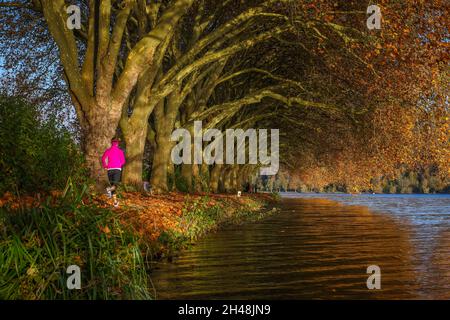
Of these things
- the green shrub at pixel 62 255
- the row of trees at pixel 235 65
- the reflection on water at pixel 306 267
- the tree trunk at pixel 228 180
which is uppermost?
the row of trees at pixel 235 65

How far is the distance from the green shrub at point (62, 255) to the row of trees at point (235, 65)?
8324 millimetres

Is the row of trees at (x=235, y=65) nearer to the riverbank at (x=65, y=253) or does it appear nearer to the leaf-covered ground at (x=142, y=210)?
the leaf-covered ground at (x=142, y=210)

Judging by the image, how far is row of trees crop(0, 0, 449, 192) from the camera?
16.7 metres

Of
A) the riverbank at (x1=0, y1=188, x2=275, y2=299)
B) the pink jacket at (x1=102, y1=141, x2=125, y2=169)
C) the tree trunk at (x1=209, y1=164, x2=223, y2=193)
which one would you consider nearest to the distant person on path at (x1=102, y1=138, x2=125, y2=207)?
the pink jacket at (x1=102, y1=141, x2=125, y2=169)

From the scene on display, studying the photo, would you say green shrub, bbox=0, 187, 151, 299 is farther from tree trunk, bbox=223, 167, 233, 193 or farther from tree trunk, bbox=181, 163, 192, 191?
tree trunk, bbox=223, 167, 233, 193

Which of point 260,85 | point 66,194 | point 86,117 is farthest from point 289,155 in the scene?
point 66,194

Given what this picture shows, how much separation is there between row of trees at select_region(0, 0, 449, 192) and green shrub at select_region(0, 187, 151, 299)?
8324mm

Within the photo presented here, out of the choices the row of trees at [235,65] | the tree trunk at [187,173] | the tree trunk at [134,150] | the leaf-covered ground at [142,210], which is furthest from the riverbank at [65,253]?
the tree trunk at [187,173]

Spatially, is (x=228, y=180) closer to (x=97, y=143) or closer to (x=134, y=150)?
(x=134, y=150)

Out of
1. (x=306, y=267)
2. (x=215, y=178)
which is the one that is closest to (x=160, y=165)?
(x=306, y=267)

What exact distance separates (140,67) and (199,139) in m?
13.4

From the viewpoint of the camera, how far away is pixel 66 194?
31.2ft

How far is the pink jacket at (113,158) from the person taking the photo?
16625 millimetres

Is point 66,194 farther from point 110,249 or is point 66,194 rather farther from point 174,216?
point 174,216
